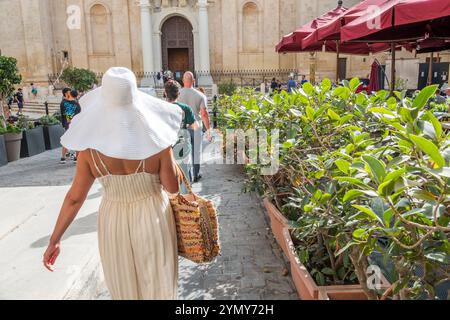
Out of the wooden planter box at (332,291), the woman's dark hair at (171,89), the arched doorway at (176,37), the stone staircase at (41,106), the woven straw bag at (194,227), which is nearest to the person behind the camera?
the woven straw bag at (194,227)

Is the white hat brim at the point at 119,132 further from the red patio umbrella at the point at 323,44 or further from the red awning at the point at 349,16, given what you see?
the red patio umbrella at the point at 323,44

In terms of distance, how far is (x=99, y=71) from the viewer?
86.1 ft

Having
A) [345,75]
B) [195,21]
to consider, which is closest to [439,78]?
[345,75]

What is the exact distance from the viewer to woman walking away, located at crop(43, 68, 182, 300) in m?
2.00

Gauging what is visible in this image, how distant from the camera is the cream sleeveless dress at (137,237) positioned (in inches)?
83.9

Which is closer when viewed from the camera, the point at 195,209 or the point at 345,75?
the point at 195,209

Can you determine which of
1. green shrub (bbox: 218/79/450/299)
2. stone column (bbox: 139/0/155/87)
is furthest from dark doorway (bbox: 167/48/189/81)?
green shrub (bbox: 218/79/450/299)

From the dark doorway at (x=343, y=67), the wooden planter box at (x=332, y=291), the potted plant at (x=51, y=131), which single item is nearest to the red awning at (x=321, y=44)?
the potted plant at (x=51, y=131)

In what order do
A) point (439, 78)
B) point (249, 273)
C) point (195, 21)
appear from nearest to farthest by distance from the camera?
point (249, 273), point (439, 78), point (195, 21)

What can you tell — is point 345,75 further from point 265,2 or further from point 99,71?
point 99,71

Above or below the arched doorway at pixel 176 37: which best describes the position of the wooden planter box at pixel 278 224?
below

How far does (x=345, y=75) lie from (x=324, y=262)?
82.0 feet

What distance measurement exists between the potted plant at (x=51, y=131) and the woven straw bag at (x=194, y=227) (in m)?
9.77

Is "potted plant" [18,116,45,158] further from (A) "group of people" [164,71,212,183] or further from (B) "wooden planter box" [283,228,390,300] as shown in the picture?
(B) "wooden planter box" [283,228,390,300]
